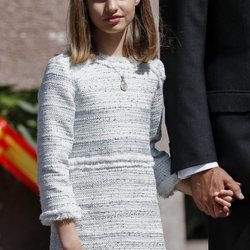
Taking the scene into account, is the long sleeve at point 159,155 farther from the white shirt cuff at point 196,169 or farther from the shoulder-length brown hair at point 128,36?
the white shirt cuff at point 196,169

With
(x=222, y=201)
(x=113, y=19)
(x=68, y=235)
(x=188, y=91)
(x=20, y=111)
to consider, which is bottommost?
(x=20, y=111)

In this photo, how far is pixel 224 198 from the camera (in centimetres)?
326

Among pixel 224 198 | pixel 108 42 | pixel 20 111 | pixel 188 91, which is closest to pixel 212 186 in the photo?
pixel 224 198

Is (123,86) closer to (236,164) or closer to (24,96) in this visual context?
(236,164)

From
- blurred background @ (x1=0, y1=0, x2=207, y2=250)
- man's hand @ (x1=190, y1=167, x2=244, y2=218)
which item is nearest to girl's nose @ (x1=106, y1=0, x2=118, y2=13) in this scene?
Answer: man's hand @ (x1=190, y1=167, x2=244, y2=218)

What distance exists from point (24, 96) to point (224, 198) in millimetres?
2491

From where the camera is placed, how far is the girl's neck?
3.57 meters

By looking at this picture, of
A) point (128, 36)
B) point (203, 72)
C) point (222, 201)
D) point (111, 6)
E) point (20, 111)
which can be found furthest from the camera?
point (20, 111)

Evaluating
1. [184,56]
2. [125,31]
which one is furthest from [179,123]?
[125,31]

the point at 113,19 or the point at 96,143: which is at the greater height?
the point at 113,19

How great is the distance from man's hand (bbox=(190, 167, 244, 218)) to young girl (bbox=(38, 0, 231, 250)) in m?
0.26

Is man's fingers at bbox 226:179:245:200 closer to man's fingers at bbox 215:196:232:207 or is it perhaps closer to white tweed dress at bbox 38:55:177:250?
man's fingers at bbox 215:196:232:207

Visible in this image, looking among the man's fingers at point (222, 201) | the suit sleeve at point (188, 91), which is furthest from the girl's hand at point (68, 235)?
the man's fingers at point (222, 201)

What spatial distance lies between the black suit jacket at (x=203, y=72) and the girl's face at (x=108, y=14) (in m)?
0.21
